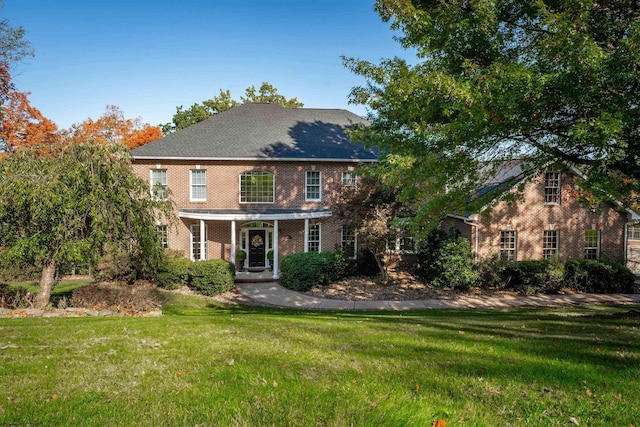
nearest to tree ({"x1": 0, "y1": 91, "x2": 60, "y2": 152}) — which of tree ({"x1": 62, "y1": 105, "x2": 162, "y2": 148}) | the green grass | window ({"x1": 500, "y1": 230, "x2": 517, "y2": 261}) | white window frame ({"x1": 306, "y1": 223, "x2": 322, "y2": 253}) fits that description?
tree ({"x1": 62, "y1": 105, "x2": 162, "y2": 148})

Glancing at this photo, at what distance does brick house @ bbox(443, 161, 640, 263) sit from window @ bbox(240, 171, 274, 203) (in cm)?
982

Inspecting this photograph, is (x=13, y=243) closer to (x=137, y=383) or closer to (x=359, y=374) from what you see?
(x=137, y=383)

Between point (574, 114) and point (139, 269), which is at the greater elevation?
point (574, 114)

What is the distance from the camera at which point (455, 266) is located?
15.6m

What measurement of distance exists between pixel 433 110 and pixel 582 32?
3.09 meters

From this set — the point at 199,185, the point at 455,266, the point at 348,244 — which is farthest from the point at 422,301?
the point at 199,185

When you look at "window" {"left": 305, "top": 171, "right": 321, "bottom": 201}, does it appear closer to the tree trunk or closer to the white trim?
the white trim

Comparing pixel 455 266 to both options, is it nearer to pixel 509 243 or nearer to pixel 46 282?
pixel 509 243

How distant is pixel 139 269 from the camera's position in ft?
50.6

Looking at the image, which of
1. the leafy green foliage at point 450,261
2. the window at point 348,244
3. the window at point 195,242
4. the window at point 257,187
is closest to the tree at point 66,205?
the window at point 195,242

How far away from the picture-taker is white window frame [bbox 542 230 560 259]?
60.4 feet

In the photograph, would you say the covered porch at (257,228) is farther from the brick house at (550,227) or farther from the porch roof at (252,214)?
the brick house at (550,227)

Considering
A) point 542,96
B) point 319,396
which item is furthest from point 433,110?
point 319,396

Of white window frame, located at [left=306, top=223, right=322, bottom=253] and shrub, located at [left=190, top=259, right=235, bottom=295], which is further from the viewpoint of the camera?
white window frame, located at [left=306, top=223, right=322, bottom=253]
